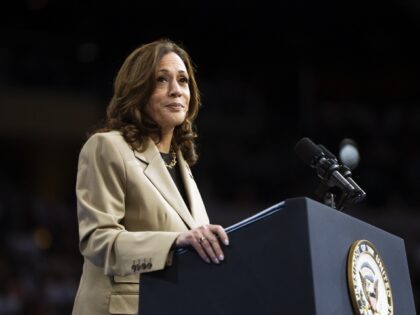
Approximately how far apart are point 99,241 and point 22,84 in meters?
8.67

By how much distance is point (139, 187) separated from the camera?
2041 millimetres

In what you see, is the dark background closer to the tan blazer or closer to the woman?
the woman

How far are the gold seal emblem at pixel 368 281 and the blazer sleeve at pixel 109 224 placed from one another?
1.19 feet

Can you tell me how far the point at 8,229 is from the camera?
8234mm

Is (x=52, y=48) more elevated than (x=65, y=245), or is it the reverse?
(x=52, y=48)

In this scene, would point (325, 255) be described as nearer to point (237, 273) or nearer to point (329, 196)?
point (237, 273)

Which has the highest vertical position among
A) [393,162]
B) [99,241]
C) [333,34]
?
[333,34]

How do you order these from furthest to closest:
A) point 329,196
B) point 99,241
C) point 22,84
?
point 22,84 < point 329,196 < point 99,241

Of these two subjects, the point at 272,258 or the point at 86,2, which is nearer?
the point at 272,258

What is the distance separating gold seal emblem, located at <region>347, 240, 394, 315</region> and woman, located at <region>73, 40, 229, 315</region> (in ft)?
0.84

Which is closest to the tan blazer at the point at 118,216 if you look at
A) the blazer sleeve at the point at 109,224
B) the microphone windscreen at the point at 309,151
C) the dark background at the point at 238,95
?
the blazer sleeve at the point at 109,224

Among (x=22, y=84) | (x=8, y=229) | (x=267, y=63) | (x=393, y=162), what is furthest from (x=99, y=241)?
(x=267, y=63)

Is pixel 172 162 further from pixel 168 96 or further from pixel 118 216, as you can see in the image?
pixel 118 216

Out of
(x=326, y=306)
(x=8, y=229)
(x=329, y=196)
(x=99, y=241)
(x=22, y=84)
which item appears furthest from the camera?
(x=22, y=84)
